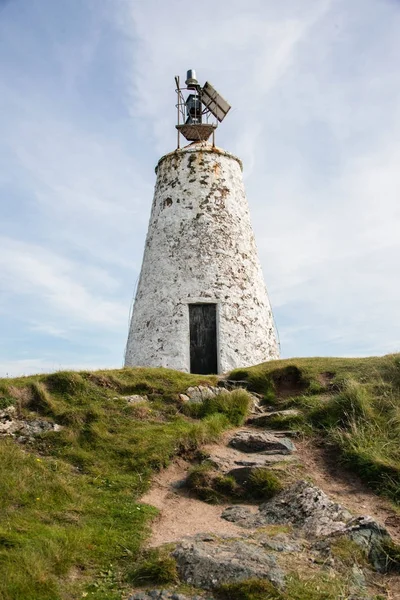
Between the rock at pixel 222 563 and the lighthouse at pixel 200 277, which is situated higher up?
the lighthouse at pixel 200 277

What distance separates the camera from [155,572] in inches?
214

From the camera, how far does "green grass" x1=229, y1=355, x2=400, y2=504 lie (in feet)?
27.1

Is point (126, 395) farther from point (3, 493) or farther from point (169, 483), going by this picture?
point (3, 493)

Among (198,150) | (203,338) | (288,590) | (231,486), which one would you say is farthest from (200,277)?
(288,590)

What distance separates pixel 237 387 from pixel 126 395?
284 cm

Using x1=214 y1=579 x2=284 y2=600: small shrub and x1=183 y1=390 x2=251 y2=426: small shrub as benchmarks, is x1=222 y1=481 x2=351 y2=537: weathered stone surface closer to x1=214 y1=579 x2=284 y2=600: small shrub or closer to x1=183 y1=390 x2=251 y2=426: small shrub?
x1=214 y1=579 x2=284 y2=600: small shrub

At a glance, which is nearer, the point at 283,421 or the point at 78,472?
the point at 78,472

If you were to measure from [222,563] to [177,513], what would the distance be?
5.94ft

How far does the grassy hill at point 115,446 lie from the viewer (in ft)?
18.3

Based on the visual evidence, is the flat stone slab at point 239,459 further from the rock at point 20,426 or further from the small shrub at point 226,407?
the rock at point 20,426

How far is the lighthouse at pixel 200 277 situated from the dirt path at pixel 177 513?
7334 mm

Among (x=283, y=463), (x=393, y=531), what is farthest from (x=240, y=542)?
(x=283, y=463)

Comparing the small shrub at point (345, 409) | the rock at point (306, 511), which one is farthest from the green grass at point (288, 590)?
the small shrub at point (345, 409)

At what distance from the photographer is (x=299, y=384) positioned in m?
12.5
